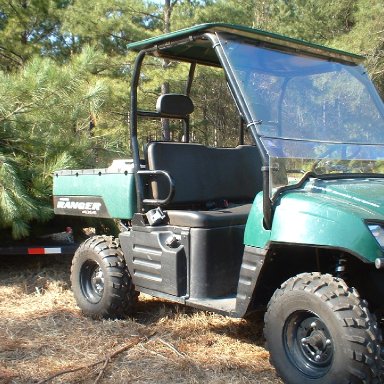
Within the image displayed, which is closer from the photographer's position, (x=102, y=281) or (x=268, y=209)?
(x=268, y=209)

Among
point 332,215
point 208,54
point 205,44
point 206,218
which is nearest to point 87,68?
point 208,54

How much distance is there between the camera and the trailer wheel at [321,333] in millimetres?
2537

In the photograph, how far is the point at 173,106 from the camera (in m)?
4.12

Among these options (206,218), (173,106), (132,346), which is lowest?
(132,346)

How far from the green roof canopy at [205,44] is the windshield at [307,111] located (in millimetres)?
54

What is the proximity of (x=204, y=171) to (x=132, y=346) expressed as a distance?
1510 mm

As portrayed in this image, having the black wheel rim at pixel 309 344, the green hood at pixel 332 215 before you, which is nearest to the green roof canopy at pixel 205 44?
the green hood at pixel 332 215

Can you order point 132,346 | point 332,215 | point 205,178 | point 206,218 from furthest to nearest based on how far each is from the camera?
point 205,178 → point 132,346 → point 206,218 → point 332,215

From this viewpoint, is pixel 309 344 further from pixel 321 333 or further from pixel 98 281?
pixel 98 281

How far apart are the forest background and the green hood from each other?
3150 millimetres

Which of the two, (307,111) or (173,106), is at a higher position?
(173,106)

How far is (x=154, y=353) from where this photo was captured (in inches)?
138

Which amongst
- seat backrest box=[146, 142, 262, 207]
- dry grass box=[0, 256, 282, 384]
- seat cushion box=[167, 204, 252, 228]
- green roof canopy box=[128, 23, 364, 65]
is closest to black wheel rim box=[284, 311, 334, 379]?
dry grass box=[0, 256, 282, 384]

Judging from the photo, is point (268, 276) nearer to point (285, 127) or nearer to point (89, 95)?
point (285, 127)
